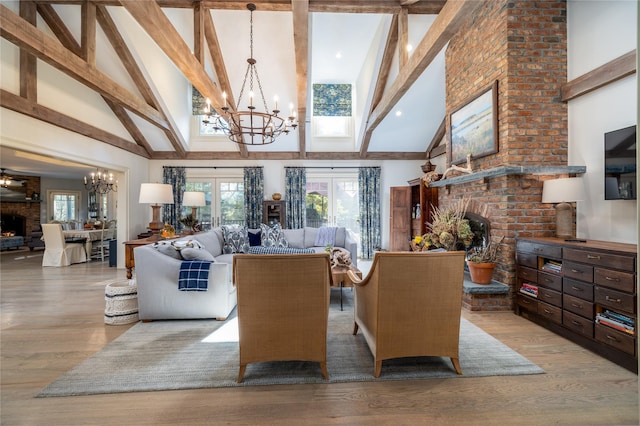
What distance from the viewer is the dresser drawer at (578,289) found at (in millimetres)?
2346

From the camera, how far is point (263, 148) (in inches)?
276

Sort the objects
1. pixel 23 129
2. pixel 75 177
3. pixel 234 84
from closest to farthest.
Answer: pixel 23 129 < pixel 234 84 < pixel 75 177

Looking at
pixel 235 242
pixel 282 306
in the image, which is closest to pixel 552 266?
pixel 282 306

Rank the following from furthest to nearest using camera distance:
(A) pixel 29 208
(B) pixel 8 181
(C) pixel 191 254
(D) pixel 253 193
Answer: (A) pixel 29 208, (B) pixel 8 181, (D) pixel 253 193, (C) pixel 191 254

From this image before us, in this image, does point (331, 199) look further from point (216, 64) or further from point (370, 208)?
point (216, 64)

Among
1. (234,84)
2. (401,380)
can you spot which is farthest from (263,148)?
(401,380)

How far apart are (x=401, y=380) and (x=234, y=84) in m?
6.04

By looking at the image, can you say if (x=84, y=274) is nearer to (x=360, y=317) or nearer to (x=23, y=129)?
(x=23, y=129)

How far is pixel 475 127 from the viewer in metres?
3.71

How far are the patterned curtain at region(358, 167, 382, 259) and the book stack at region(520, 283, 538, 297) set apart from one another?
13.5 feet

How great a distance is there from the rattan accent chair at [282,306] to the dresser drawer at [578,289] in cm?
225

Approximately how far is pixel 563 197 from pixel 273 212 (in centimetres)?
552

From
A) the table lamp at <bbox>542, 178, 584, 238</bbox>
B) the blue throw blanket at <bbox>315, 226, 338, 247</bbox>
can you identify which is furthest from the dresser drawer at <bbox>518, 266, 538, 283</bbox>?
the blue throw blanket at <bbox>315, 226, 338, 247</bbox>

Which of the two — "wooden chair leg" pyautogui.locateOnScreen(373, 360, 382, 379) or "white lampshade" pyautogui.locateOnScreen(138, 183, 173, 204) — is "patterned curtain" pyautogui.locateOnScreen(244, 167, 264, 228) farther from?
"wooden chair leg" pyautogui.locateOnScreen(373, 360, 382, 379)
